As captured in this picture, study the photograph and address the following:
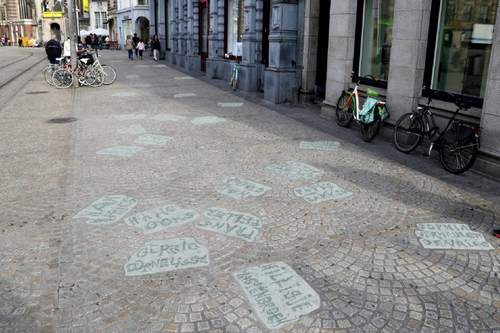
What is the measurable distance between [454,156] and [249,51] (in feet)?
35.9

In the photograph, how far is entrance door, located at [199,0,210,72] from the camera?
79.8ft

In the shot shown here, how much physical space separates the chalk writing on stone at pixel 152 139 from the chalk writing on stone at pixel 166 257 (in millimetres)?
4631

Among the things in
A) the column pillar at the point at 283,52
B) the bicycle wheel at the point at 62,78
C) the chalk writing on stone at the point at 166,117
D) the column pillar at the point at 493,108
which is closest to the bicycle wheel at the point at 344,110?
Result: the column pillar at the point at 283,52

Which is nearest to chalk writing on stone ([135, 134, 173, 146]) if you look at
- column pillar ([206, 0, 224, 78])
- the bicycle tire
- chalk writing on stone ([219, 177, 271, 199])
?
chalk writing on stone ([219, 177, 271, 199])

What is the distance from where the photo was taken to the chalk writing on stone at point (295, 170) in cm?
724

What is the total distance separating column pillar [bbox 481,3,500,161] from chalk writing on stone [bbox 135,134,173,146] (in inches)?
232

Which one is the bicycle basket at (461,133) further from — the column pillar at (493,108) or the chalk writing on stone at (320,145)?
the chalk writing on stone at (320,145)

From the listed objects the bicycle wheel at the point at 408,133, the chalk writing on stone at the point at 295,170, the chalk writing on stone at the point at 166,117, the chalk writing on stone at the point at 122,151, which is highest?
the bicycle wheel at the point at 408,133

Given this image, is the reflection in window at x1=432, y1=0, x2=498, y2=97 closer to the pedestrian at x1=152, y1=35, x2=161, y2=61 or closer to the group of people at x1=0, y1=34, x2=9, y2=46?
the pedestrian at x1=152, y1=35, x2=161, y2=61

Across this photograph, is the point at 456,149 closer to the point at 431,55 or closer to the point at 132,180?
the point at 431,55

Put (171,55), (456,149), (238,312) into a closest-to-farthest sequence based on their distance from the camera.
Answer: (238,312), (456,149), (171,55)

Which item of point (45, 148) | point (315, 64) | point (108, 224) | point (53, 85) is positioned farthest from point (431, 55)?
point (53, 85)

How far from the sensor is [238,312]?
12.1ft

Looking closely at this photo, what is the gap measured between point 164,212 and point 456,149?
197 inches
